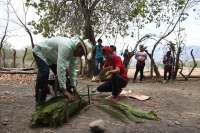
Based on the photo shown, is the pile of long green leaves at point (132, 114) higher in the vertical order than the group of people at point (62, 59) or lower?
lower

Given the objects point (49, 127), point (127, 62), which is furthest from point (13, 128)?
point (127, 62)

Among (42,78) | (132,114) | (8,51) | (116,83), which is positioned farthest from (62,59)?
(8,51)

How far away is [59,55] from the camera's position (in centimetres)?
279

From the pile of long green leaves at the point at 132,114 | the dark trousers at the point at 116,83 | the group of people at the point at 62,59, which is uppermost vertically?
the group of people at the point at 62,59

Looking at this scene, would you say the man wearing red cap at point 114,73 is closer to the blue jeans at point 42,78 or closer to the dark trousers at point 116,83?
the dark trousers at point 116,83

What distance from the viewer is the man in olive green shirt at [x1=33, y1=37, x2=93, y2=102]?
110 inches

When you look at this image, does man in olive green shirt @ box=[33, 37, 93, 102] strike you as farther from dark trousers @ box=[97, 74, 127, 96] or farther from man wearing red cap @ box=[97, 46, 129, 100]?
dark trousers @ box=[97, 74, 127, 96]

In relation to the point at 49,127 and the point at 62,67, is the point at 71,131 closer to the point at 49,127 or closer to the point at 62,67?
the point at 49,127

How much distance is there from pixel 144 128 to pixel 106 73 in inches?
59.2

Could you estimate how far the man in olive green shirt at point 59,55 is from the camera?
278cm

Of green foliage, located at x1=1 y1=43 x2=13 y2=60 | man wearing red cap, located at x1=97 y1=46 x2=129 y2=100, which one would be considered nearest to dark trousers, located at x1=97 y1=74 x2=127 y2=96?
man wearing red cap, located at x1=97 y1=46 x2=129 y2=100

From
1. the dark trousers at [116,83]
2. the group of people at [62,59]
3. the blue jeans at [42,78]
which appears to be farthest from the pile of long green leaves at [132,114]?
the blue jeans at [42,78]

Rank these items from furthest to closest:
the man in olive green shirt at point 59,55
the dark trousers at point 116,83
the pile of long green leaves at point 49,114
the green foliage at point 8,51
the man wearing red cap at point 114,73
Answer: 1. the green foliage at point 8,51
2. the dark trousers at point 116,83
3. the man wearing red cap at point 114,73
4. the man in olive green shirt at point 59,55
5. the pile of long green leaves at point 49,114

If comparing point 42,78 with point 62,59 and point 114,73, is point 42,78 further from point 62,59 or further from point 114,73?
point 114,73
